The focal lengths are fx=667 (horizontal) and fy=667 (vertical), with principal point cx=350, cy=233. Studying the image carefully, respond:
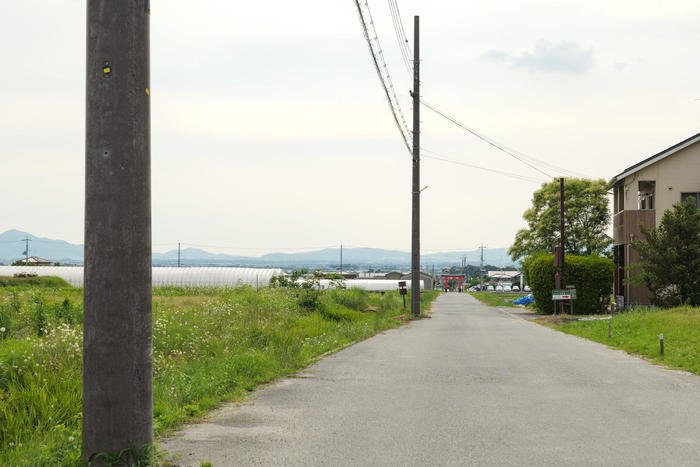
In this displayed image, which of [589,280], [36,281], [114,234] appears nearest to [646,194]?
[589,280]

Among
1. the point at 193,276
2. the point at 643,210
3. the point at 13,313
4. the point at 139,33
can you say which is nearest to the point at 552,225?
the point at 643,210

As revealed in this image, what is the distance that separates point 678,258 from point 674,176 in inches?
313

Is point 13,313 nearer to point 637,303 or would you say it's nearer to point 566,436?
point 566,436

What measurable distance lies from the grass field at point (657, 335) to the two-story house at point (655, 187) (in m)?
10.6

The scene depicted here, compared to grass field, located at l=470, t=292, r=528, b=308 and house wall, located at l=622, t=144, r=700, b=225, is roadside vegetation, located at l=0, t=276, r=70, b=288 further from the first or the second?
house wall, located at l=622, t=144, r=700, b=225

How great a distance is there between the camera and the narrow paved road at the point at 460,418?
6.03 meters

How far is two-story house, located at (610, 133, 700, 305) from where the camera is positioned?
109 feet

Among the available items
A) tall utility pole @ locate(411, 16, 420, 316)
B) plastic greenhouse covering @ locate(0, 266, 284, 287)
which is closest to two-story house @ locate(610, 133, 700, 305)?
tall utility pole @ locate(411, 16, 420, 316)

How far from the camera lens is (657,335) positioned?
18219 millimetres

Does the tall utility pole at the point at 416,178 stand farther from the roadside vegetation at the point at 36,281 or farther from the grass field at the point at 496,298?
the roadside vegetation at the point at 36,281

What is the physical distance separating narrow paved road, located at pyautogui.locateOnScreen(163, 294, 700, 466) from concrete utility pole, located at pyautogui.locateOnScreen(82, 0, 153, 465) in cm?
135

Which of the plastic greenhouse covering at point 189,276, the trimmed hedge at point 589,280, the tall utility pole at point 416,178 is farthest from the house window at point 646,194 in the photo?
the plastic greenhouse covering at point 189,276

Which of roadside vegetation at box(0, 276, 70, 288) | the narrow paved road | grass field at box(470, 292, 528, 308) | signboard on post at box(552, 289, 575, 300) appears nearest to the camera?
the narrow paved road

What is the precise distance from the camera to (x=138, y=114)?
14.7 feet
